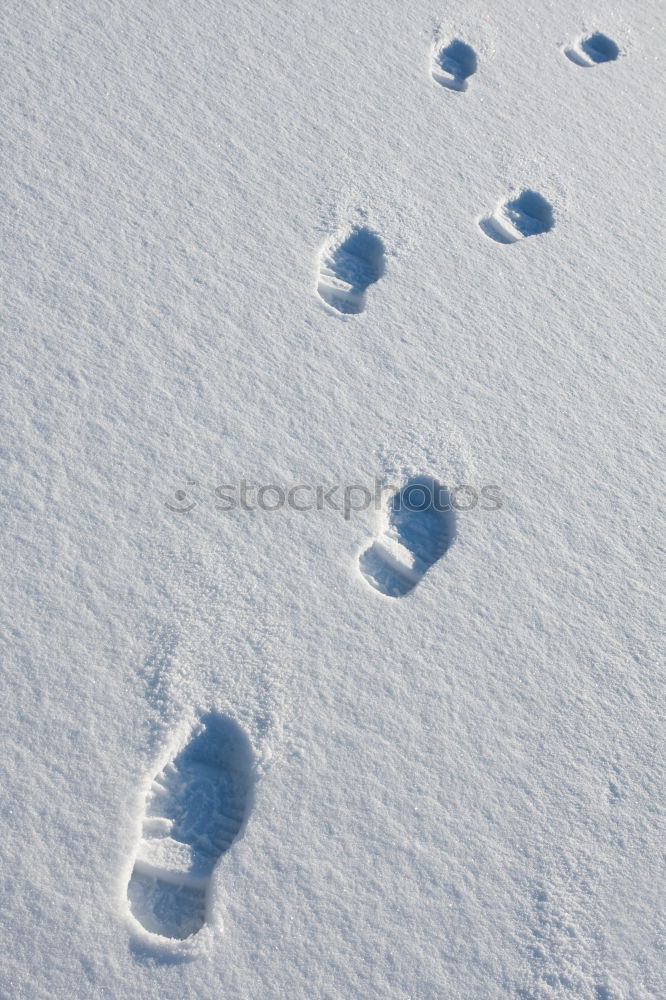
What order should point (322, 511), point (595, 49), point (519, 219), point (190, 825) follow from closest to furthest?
point (190, 825)
point (322, 511)
point (519, 219)
point (595, 49)

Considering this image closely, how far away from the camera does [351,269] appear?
1.92 meters

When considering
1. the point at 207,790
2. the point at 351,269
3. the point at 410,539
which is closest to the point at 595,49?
the point at 351,269

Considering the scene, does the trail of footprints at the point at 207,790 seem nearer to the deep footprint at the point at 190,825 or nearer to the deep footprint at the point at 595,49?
the deep footprint at the point at 190,825

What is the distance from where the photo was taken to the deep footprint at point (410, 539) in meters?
1.54

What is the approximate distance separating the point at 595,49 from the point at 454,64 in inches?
20.4

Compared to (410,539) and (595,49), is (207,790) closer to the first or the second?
(410,539)

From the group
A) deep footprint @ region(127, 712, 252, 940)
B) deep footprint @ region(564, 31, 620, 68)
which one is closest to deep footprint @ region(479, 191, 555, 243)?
deep footprint @ region(564, 31, 620, 68)

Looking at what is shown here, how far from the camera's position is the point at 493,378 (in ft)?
5.96

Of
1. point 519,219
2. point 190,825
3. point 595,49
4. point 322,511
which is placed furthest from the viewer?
point 595,49

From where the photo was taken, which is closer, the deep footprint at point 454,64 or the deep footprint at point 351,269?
the deep footprint at point 351,269

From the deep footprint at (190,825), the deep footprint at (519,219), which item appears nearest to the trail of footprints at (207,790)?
the deep footprint at (190,825)

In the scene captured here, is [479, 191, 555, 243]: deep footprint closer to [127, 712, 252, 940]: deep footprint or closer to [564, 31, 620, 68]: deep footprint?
[564, 31, 620, 68]: deep footprint

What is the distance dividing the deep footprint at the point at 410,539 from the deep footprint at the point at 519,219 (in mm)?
770

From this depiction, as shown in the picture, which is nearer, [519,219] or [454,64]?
[519,219]
